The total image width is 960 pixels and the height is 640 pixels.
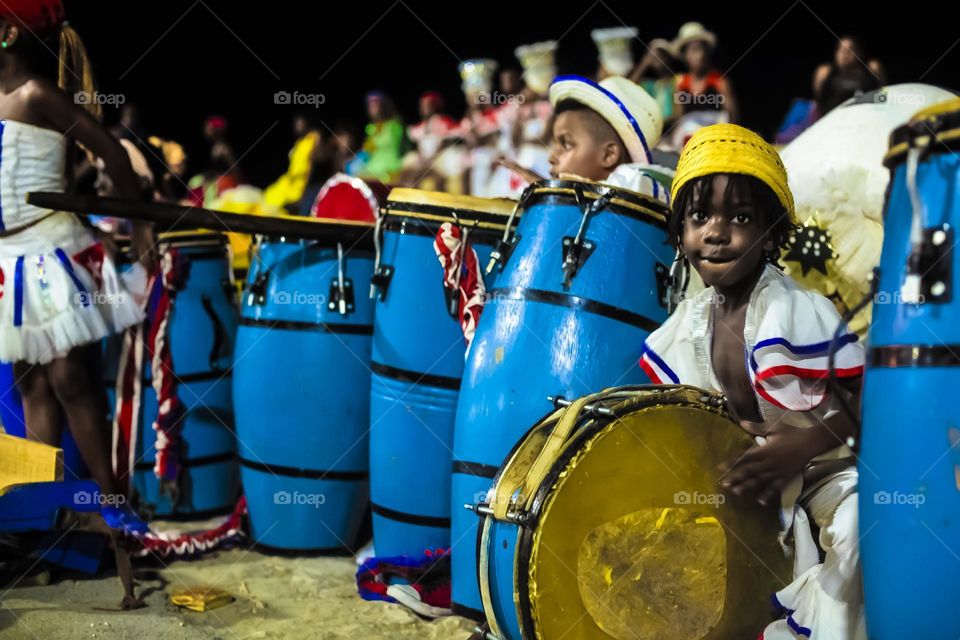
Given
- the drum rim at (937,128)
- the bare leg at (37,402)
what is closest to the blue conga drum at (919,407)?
the drum rim at (937,128)

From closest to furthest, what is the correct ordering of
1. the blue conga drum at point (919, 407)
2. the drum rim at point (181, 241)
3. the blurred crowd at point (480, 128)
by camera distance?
the blue conga drum at point (919, 407) < the drum rim at point (181, 241) < the blurred crowd at point (480, 128)

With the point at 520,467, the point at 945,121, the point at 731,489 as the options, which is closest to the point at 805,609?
the point at 731,489

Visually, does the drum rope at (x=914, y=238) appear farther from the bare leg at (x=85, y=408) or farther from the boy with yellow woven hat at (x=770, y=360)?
the bare leg at (x=85, y=408)

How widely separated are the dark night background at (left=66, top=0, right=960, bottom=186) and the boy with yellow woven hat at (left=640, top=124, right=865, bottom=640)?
11.0 ft

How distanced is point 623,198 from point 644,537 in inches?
38.1

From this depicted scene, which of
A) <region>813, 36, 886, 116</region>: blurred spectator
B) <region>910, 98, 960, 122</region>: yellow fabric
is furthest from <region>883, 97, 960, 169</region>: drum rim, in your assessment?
<region>813, 36, 886, 116</region>: blurred spectator

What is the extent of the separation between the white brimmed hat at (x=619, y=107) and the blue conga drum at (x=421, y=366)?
44cm

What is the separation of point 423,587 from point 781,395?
132 cm

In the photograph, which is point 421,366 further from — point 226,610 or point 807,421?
point 807,421

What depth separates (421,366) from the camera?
2922mm

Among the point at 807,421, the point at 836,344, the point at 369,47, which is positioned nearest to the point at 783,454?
the point at 807,421

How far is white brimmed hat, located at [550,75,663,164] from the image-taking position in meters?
3.06

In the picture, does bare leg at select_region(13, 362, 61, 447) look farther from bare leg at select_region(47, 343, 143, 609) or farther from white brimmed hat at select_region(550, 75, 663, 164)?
white brimmed hat at select_region(550, 75, 663, 164)

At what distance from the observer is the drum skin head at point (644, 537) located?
178 cm
